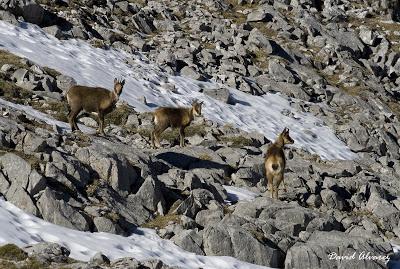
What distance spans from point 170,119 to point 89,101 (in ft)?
13.8

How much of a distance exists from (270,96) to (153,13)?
48.4ft

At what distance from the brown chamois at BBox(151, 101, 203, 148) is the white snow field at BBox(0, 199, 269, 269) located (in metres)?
9.77

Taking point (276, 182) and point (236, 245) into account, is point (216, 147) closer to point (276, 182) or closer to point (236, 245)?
point (276, 182)

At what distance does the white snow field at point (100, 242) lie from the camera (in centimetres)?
1492

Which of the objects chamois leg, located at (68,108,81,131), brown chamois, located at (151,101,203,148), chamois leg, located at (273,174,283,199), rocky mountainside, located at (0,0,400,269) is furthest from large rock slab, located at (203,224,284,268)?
brown chamois, located at (151,101,203,148)

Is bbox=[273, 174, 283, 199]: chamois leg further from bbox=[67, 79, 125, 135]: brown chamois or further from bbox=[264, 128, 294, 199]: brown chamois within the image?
bbox=[67, 79, 125, 135]: brown chamois

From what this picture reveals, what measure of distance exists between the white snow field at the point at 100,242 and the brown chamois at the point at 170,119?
9.77 m

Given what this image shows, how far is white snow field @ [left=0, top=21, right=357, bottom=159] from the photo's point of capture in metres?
34.8

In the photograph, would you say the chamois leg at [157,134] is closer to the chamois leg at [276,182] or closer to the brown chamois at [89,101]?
the brown chamois at [89,101]

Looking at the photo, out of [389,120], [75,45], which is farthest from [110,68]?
[389,120]

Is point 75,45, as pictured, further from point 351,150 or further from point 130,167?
point 130,167

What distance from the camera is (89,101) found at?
24.9 meters
